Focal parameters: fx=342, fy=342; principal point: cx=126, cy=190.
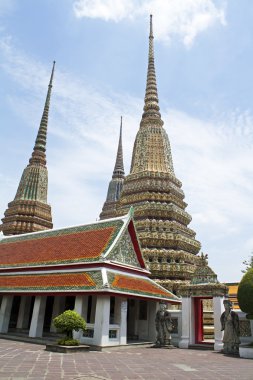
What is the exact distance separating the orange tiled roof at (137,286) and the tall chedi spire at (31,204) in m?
22.1

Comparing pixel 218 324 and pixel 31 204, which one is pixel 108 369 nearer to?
pixel 218 324

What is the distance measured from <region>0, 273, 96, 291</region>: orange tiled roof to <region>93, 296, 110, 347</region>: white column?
79 centimetres

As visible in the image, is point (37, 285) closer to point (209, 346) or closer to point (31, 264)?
point (31, 264)

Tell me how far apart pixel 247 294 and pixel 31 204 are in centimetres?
2956

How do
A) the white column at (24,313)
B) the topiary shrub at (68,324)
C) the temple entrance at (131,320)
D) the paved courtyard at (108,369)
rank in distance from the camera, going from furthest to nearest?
the white column at (24,313) → the temple entrance at (131,320) → the topiary shrub at (68,324) → the paved courtyard at (108,369)

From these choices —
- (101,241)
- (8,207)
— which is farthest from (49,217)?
(101,241)

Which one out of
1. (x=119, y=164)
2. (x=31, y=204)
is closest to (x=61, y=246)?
(x=31, y=204)

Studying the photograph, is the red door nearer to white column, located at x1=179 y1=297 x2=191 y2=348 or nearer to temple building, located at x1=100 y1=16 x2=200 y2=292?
white column, located at x1=179 y1=297 x2=191 y2=348

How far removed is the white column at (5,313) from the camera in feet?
61.2

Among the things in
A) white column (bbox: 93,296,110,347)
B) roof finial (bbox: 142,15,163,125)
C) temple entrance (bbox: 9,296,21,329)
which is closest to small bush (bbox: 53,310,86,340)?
white column (bbox: 93,296,110,347)

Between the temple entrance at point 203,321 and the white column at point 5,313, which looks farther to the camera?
the white column at point 5,313

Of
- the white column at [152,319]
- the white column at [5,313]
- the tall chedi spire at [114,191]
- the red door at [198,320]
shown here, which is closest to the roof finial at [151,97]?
the tall chedi spire at [114,191]

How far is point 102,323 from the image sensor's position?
14242mm

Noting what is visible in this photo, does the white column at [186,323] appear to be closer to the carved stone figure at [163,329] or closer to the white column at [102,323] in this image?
the carved stone figure at [163,329]
